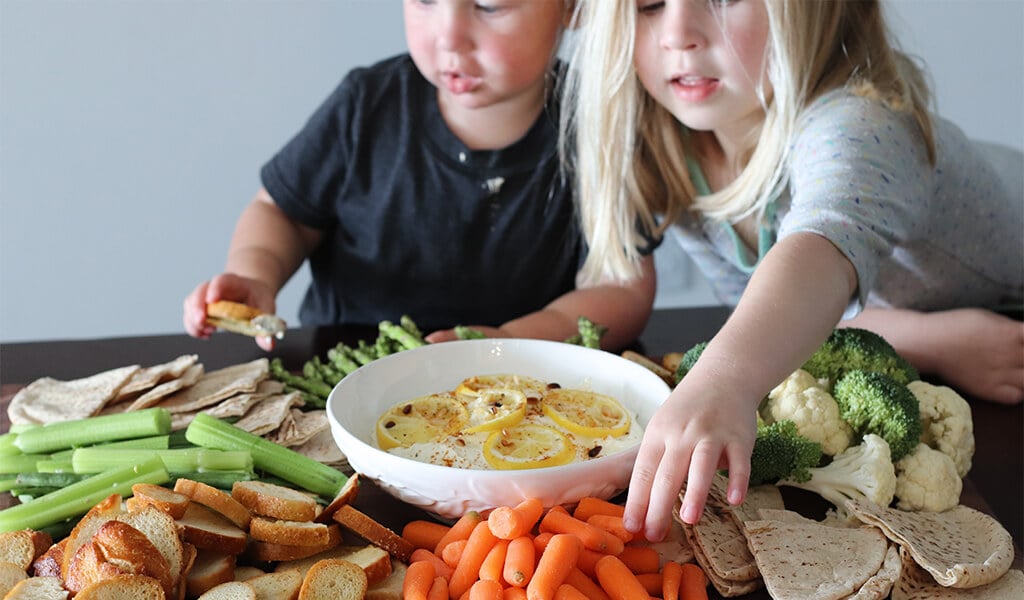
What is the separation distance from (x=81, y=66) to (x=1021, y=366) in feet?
8.69

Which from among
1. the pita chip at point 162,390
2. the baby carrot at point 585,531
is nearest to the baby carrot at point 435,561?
the baby carrot at point 585,531

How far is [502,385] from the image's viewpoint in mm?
1287

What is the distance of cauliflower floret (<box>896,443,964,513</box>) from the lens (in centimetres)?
114

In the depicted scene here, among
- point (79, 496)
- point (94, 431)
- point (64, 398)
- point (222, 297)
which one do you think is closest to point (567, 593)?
point (79, 496)

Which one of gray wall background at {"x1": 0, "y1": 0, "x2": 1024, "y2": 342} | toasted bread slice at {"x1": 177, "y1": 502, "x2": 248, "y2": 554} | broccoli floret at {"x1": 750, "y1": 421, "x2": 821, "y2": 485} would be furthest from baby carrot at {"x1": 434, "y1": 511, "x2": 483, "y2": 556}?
gray wall background at {"x1": 0, "y1": 0, "x2": 1024, "y2": 342}

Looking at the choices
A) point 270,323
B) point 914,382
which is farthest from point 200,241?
point 914,382

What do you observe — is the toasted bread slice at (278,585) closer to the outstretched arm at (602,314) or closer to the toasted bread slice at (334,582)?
the toasted bread slice at (334,582)

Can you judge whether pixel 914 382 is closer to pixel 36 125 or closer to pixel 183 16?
pixel 183 16

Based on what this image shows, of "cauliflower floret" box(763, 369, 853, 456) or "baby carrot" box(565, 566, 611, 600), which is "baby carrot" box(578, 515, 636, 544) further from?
"cauliflower floret" box(763, 369, 853, 456)

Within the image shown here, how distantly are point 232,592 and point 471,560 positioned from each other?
237 mm

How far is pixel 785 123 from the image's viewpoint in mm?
1551

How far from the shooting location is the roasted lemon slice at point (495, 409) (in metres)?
1.15

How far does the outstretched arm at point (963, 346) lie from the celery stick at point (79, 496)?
1214 mm

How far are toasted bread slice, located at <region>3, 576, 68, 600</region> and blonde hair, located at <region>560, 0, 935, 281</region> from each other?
44.7 inches
